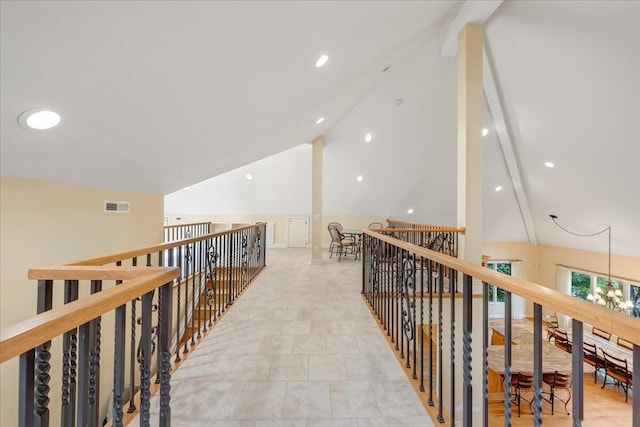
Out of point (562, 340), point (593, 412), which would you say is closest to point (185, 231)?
point (593, 412)

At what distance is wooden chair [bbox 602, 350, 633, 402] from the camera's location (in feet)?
19.8

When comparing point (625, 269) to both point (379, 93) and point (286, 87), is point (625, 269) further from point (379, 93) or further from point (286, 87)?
point (286, 87)


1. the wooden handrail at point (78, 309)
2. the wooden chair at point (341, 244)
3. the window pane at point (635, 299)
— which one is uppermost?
the wooden handrail at point (78, 309)

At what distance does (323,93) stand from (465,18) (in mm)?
2262

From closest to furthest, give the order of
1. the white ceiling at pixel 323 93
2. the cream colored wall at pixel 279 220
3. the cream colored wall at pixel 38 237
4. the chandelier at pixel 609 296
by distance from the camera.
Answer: the white ceiling at pixel 323 93, the cream colored wall at pixel 38 237, the chandelier at pixel 609 296, the cream colored wall at pixel 279 220

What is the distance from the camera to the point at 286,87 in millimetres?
3664

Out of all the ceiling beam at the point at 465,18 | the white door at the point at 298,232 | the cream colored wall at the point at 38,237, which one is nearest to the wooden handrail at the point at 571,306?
the cream colored wall at the point at 38,237

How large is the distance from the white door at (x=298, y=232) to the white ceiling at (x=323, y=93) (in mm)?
2764

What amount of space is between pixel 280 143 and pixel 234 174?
13.5 feet

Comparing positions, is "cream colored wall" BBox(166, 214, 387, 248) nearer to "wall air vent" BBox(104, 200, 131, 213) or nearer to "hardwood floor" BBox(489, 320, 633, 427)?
"hardwood floor" BBox(489, 320, 633, 427)

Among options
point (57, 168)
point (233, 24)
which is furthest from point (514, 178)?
point (57, 168)

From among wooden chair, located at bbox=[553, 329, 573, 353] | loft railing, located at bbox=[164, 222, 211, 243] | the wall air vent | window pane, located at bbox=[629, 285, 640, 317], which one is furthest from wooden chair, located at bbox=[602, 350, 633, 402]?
loft railing, located at bbox=[164, 222, 211, 243]

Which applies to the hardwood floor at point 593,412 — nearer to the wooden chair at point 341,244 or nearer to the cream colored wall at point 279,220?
the wooden chair at point 341,244

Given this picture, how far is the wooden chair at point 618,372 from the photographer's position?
237 inches
